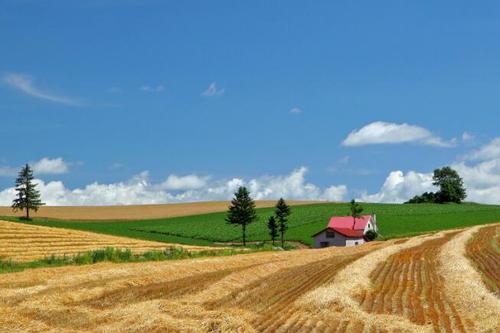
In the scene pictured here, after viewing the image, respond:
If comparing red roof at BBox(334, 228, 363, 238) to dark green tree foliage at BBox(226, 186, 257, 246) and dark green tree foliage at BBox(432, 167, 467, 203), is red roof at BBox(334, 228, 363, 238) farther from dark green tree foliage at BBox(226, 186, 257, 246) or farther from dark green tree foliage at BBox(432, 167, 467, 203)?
dark green tree foliage at BBox(432, 167, 467, 203)

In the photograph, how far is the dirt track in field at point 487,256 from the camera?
31600 mm

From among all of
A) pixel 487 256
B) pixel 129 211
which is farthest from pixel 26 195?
pixel 487 256

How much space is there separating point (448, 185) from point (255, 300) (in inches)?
6618

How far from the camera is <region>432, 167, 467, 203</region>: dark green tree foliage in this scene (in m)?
182

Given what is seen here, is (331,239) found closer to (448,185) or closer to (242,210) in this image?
(242,210)

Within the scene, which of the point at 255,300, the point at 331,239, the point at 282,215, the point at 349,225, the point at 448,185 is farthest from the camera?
the point at 448,185

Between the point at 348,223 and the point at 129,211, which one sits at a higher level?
the point at 129,211

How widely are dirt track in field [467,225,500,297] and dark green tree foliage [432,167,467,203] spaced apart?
10511 cm

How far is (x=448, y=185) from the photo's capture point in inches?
7170

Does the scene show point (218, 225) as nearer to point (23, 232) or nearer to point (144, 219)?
point (144, 219)

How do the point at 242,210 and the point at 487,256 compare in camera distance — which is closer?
the point at 487,256

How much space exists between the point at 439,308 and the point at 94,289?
14.2 m

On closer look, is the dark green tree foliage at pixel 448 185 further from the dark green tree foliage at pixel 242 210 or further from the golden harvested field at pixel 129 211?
the dark green tree foliage at pixel 242 210

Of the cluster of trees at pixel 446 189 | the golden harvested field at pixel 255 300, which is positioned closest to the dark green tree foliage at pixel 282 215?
the golden harvested field at pixel 255 300
